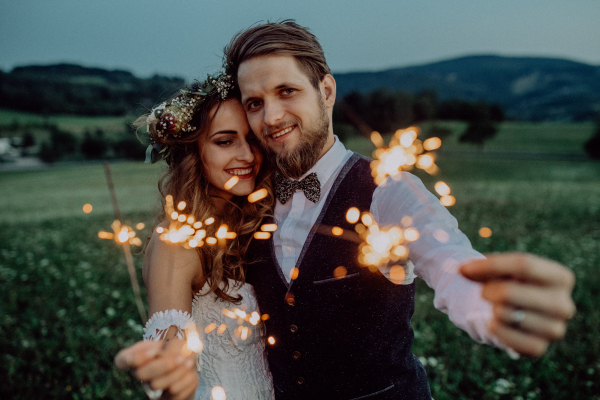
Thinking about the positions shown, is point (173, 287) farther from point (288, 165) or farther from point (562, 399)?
point (562, 399)

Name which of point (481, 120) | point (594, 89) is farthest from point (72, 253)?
point (594, 89)

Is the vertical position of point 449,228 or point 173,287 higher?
point 449,228

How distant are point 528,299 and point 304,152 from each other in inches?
61.3

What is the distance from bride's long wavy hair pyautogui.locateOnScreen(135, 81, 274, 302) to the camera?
238cm

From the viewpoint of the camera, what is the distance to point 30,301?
20.4ft

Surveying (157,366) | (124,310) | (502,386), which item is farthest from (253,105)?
(124,310)

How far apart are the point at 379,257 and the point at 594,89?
14274 cm

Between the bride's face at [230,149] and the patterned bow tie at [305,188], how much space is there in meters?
0.31

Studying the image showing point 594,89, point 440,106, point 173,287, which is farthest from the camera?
point 594,89

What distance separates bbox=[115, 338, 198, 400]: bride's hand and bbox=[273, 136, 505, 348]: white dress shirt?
31.5 inches

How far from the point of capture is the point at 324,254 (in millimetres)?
1924

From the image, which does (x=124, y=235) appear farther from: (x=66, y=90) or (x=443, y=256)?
(x=66, y=90)

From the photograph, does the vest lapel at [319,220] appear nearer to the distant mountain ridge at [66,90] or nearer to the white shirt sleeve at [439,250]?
the white shirt sleeve at [439,250]

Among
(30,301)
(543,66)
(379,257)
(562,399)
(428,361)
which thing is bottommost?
(543,66)
